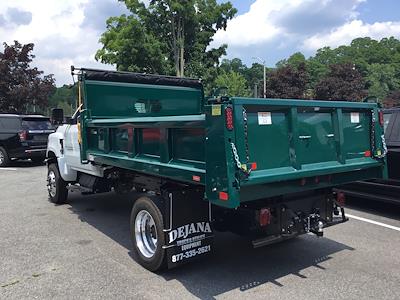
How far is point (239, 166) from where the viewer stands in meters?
3.65

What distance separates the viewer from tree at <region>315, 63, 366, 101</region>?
4647 centimetres

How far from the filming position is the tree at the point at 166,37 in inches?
981

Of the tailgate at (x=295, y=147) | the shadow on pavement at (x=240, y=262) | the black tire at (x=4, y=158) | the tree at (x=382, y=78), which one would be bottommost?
the shadow on pavement at (x=240, y=262)

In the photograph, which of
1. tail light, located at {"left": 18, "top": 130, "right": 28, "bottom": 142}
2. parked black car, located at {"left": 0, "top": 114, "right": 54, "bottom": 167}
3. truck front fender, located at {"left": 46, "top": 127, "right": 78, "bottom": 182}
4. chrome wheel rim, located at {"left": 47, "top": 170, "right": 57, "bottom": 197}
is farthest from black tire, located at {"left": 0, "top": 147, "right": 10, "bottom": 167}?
truck front fender, located at {"left": 46, "top": 127, "right": 78, "bottom": 182}

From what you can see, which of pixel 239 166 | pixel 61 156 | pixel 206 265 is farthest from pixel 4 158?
pixel 239 166

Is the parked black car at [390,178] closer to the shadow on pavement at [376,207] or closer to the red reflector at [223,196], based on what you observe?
the shadow on pavement at [376,207]

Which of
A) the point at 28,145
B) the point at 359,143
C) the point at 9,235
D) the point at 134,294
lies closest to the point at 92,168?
the point at 9,235

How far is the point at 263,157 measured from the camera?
3.94 m

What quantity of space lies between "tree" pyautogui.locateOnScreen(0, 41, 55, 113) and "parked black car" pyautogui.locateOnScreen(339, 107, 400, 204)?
25859 mm

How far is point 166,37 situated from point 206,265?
24441mm

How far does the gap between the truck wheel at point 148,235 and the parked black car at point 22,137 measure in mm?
11710

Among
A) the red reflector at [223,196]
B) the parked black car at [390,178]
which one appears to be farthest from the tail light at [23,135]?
the red reflector at [223,196]

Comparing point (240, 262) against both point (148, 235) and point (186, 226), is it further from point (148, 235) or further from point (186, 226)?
point (148, 235)

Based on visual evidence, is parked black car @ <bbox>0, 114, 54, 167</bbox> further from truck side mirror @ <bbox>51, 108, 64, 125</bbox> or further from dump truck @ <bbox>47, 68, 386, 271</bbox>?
dump truck @ <bbox>47, 68, 386, 271</bbox>
